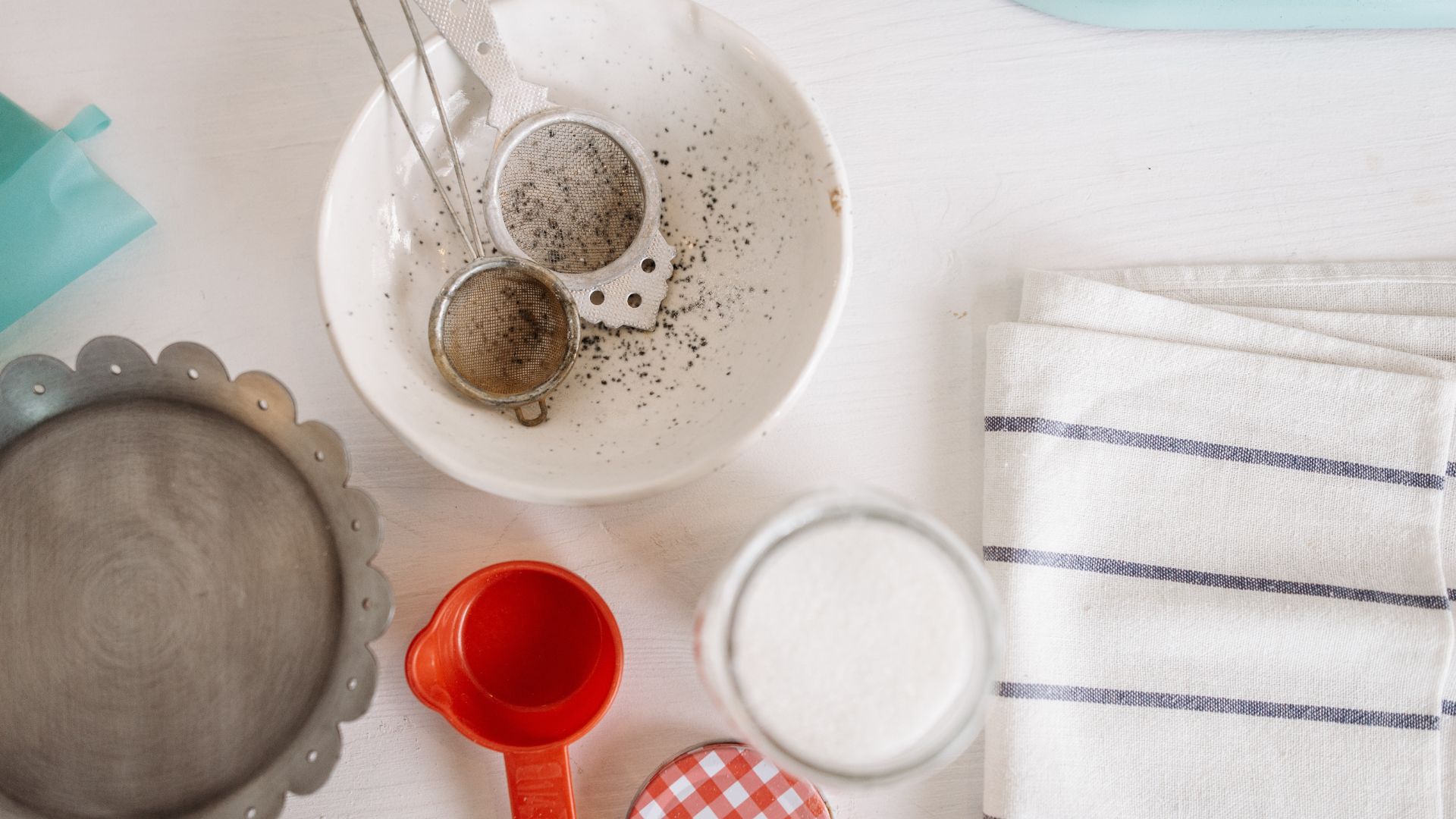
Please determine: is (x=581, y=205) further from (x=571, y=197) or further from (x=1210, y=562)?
(x=1210, y=562)

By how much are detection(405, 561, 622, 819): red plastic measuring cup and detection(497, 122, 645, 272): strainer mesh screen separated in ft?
0.69

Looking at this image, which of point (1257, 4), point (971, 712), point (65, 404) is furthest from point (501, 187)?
point (1257, 4)

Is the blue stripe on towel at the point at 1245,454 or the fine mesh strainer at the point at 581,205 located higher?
the fine mesh strainer at the point at 581,205

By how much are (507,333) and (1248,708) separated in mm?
547

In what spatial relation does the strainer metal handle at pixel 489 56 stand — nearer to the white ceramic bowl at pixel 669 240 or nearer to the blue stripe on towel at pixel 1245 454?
the white ceramic bowl at pixel 669 240

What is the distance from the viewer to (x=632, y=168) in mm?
605

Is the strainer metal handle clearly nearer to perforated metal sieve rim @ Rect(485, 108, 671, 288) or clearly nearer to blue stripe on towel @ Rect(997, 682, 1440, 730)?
perforated metal sieve rim @ Rect(485, 108, 671, 288)

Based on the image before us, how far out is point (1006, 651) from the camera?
0.59 m

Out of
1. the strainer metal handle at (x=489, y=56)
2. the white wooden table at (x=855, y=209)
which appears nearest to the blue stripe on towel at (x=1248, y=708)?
the white wooden table at (x=855, y=209)

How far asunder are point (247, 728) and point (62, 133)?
405 millimetres

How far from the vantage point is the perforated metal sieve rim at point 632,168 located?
583mm

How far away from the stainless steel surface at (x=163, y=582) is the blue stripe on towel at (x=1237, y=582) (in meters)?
0.43

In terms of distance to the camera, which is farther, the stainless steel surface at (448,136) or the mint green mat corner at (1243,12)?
the mint green mat corner at (1243,12)

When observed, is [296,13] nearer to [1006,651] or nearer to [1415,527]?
[1006,651]
